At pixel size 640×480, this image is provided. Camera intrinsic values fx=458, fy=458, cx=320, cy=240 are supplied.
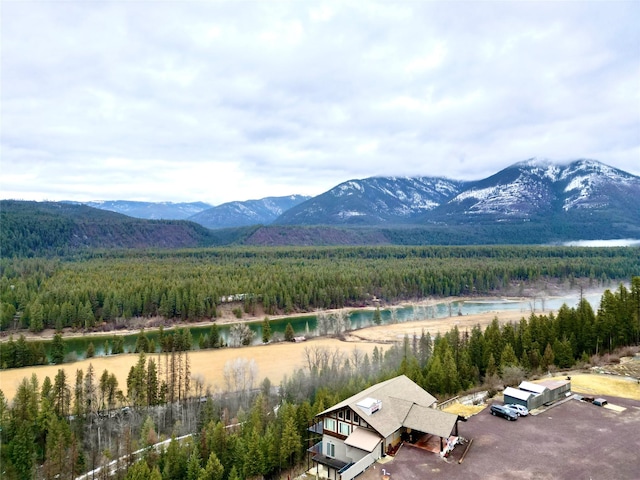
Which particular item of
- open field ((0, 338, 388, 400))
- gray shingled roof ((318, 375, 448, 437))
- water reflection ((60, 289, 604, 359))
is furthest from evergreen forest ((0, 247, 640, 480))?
water reflection ((60, 289, 604, 359))

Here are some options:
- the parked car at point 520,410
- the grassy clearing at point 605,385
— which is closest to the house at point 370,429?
the parked car at point 520,410

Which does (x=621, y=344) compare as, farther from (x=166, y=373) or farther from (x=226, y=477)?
(x=166, y=373)

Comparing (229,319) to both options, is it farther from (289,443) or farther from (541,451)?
(541,451)

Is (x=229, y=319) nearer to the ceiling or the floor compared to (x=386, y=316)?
nearer to the ceiling

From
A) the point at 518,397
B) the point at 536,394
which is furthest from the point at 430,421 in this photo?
the point at 536,394

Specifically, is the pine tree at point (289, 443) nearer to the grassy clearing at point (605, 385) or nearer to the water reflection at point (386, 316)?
the grassy clearing at point (605, 385)

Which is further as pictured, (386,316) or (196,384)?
(386,316)
